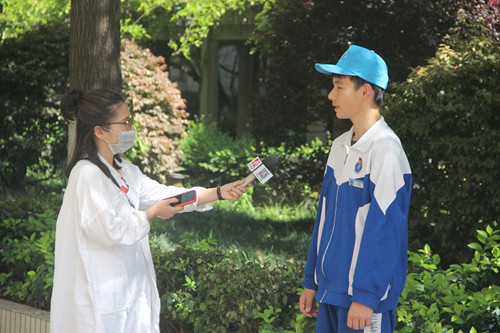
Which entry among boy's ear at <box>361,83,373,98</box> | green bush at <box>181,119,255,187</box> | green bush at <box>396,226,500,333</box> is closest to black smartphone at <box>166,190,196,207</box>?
boy's ear at <box>361,83,373,98</box>

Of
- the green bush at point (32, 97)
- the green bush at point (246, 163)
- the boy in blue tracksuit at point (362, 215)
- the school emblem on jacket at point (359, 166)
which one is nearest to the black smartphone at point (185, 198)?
the boy in blue tracksuit at point (362, 215)

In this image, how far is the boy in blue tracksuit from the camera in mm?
2938

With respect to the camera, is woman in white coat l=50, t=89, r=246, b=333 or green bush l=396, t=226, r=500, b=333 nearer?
woman in white coat l=50, t=89, r=246, b=333

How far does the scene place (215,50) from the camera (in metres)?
14.4

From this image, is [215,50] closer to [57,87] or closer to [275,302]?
[57,87]

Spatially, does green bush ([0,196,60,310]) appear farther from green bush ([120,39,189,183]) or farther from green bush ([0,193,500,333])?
green bush ([120,39,189,183])

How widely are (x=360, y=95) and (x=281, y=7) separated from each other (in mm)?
5418

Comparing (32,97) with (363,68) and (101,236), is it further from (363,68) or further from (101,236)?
(363,68)

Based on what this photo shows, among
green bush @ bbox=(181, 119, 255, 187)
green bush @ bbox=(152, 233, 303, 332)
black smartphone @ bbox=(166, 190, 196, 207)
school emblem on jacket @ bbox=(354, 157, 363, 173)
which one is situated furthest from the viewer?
green bush @ bbox=(181, 119, 255, 187)

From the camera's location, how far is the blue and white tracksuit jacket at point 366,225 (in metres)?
2.93

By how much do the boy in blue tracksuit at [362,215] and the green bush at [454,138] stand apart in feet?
8.44

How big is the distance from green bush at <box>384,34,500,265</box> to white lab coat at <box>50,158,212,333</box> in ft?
9.98

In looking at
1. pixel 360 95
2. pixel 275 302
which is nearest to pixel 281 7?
pixel 275 302

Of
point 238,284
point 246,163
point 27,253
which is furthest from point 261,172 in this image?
point 246,163
